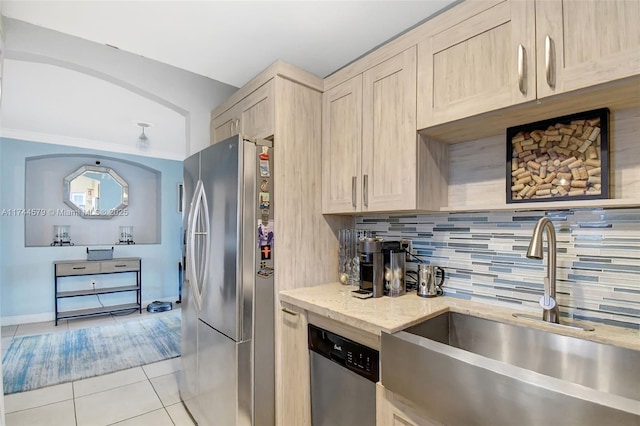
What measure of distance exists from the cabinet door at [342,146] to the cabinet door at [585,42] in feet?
2.88

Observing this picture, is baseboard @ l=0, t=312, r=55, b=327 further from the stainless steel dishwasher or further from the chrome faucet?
the chrome faucet

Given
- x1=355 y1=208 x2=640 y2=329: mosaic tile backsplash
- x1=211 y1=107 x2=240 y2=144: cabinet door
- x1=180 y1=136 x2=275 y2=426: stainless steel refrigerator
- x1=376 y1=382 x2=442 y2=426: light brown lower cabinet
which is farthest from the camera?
x1=211 y1=107 x2=240 y2=144: cabinet door

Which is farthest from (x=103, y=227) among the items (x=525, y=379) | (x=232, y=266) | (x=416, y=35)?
(x=525, y=379)

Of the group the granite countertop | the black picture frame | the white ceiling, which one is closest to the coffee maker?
the granite countertop

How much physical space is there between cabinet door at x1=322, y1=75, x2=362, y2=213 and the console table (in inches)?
160

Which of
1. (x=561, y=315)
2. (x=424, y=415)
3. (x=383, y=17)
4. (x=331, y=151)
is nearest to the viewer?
(x=424, y=415)

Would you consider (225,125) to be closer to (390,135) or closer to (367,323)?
(390,135)

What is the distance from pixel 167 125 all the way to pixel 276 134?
272cm

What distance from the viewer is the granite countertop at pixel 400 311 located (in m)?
1.13

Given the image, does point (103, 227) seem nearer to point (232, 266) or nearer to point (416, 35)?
point (232, 266)

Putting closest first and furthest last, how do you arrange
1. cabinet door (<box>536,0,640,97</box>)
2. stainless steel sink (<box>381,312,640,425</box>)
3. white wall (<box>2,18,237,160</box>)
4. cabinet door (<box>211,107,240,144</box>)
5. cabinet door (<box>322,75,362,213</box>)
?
1. stainless steel sink (<box>381,312,640,425</box>)
2. cabinet door (<box>536,0,640,97</box>)
3. cabinet door (<box>322,75,362,213</box>)
4. white wall (<box>2,18,237,160</box>)
5. cabinet door (<box>211,107,240,144</box>)

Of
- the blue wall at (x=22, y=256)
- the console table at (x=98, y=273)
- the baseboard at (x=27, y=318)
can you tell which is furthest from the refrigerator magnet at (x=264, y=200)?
the baseboard at (x=27, y=318)

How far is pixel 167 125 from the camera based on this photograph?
387 cm

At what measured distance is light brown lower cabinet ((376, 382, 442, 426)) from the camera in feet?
A: 3.53
